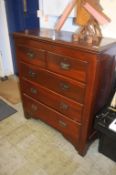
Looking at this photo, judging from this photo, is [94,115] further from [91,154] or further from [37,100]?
[37,100]

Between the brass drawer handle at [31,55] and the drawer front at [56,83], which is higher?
the brass drawer handle at [31,55]

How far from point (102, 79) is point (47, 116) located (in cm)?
73

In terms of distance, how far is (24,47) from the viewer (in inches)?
59.4

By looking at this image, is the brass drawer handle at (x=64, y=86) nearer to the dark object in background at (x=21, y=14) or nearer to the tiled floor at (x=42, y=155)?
the tiled floor at (x=42, y=155)

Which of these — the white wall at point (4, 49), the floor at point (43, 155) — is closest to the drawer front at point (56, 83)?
the floor at point (43, 155)

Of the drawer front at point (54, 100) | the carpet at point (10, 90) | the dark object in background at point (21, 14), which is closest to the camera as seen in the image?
the drawer front at point (54, 100)

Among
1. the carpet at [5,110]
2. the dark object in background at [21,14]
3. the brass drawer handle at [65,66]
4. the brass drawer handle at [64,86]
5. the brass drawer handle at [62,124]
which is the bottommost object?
the carpet at [5,110]

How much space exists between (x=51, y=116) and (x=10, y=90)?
124 cm

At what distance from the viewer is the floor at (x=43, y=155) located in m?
1.43

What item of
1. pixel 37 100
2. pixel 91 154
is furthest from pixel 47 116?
pixel 91 154

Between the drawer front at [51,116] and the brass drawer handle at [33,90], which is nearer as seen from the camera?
the drawer front at [51,116]

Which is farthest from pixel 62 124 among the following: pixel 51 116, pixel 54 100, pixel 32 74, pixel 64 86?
pixel 32 74

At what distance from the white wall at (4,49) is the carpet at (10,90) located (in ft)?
0.66

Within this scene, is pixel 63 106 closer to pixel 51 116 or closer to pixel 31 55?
pixel 51 116
